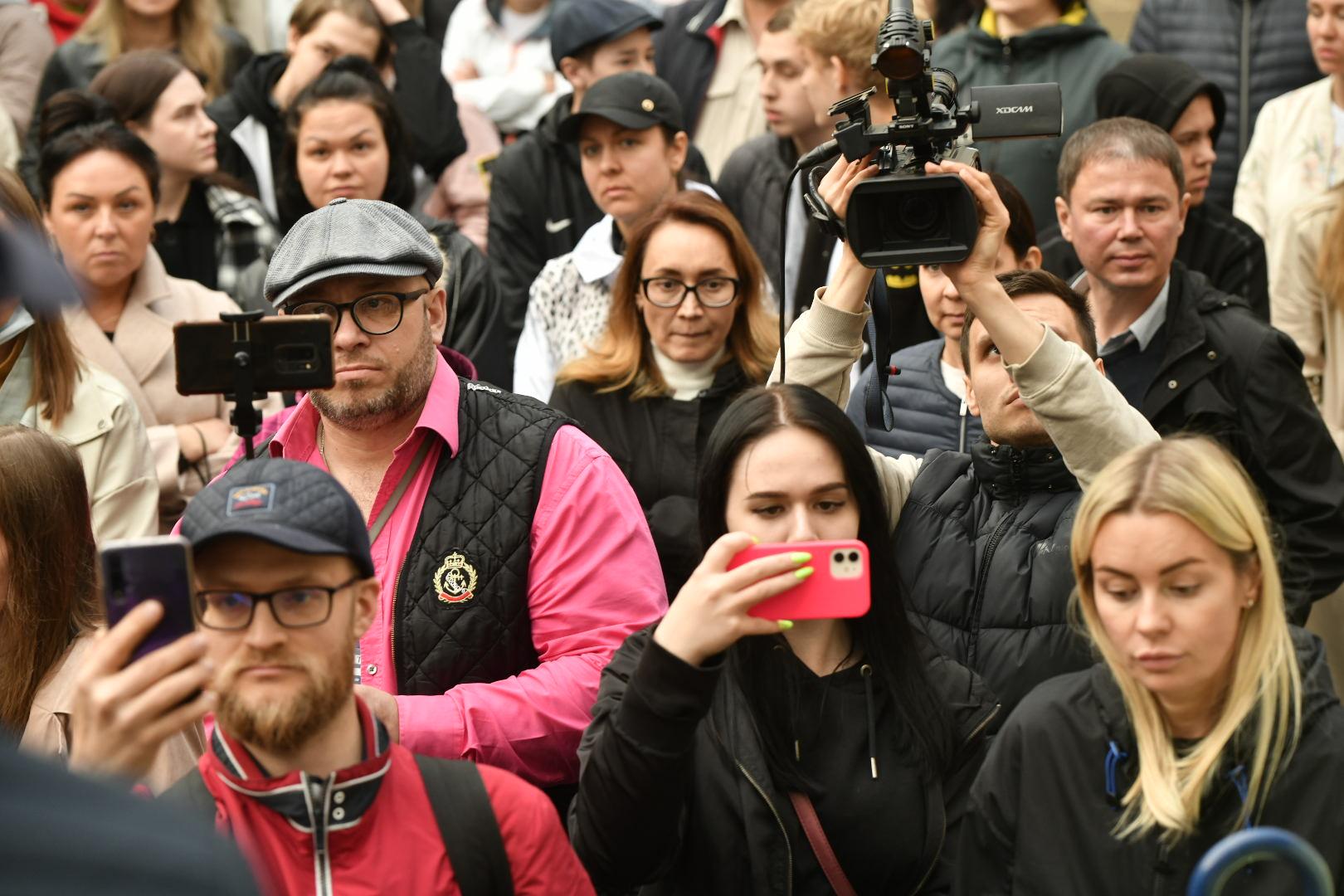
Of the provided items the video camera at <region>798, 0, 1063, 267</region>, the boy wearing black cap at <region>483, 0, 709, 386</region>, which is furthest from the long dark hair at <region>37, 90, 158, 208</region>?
the video camera at <region>798, 0, 1063, 267</region>

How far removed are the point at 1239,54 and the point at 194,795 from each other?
5.58m

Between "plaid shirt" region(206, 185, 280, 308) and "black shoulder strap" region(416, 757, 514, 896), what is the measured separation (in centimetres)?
400

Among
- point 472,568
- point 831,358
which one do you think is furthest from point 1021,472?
point 472,568

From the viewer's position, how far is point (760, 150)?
6.83 m

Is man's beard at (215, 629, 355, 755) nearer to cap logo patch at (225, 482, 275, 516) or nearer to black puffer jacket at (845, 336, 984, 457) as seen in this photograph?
cap logo patch at (225, 482, 275, 516)

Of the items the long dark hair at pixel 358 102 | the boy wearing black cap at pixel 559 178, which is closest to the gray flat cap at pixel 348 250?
the long dark hair at pixel 358 102

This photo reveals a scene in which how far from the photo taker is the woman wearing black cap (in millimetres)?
6016

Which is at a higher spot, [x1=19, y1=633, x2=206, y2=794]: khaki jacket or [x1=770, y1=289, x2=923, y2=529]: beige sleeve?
[x1=770, y1=289, x2=923, y2=529]: beige sleeve

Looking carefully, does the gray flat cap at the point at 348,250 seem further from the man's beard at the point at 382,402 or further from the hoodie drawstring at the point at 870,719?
the hoodie drawstring at the point at 870,719

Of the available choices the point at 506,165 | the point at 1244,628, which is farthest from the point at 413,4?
the point at 1244,628

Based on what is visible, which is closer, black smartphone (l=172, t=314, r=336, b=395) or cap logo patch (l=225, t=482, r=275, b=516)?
cap logo patch (l=225, t=482, r=275, b=516)

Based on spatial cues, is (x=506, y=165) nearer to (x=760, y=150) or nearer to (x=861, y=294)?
(x=760, y=150)

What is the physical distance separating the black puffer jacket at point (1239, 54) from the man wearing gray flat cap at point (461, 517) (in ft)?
13.3

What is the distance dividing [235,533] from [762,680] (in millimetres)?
1088
